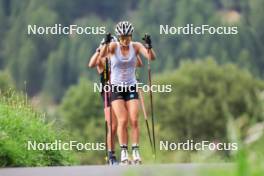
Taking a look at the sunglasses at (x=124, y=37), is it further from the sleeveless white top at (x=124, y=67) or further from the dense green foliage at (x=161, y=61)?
the dense green foliage at (x=161, y=61)

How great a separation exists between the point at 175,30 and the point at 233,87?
195 feet

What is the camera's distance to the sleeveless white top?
1408 centimetres

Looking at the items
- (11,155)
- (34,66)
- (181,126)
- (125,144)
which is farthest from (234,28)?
(34,66)

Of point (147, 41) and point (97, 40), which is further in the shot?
point (97, 40)

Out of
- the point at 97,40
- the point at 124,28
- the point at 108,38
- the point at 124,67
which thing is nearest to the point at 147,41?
the point at 124,28

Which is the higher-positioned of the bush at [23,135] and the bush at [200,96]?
the bush at [200,96]

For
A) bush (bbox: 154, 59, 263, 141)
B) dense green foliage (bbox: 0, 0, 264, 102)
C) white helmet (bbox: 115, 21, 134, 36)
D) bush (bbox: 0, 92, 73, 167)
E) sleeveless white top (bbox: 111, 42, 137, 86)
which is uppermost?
dense green foliage (bbox: 0, 0, 264, 102)

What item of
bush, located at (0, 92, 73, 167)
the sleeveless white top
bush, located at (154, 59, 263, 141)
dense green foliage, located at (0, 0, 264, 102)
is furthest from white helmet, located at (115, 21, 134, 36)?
dense green foliage, located at (0, 0, 264, 102)

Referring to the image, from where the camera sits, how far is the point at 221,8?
114 m

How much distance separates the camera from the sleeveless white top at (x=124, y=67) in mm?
14078

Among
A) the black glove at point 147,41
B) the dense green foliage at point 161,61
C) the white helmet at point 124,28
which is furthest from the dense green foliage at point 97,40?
the white helmet at point 124,28

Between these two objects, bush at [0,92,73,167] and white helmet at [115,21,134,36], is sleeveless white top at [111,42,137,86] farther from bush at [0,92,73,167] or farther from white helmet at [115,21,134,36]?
bush at [0,92,73,167]

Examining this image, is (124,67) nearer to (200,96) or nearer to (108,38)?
(108,38)

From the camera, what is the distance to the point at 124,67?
46.3 ft
